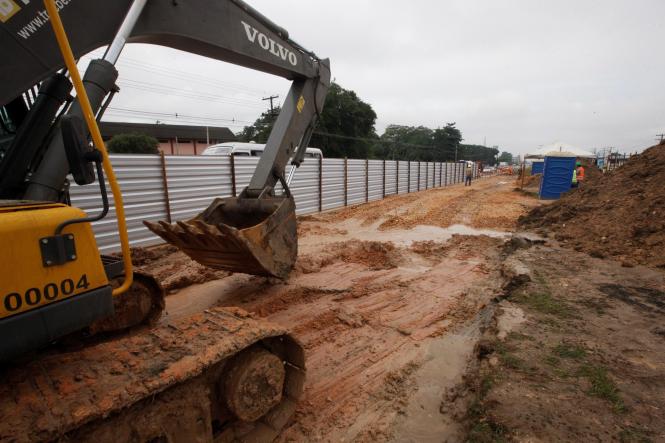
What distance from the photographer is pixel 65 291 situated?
1.74m

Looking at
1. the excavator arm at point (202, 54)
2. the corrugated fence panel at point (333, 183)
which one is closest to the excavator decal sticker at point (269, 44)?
the excavator arm at point (202, 54)

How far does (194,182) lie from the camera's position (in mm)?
8938

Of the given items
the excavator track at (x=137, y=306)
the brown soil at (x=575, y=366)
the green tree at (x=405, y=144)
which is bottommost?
the brown soil at (x=575, y=366)

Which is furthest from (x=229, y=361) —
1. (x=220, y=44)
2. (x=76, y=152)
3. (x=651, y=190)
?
(x=651, y=190)

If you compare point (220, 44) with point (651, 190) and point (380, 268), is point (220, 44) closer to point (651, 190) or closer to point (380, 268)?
point (380, 268)

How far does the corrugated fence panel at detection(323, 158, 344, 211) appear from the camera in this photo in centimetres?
1388

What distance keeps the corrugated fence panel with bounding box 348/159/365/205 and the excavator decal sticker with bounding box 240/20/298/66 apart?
1068 centimetres

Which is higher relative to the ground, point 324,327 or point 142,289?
point 142,289

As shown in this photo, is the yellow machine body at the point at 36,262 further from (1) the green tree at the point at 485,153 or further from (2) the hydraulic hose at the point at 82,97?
(1) the green tree at the point at 485,153

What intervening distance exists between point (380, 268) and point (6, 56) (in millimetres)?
5436

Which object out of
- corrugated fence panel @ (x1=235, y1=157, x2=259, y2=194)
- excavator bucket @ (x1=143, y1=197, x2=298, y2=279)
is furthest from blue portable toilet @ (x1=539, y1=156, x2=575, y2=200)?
excavator bucket @ (x1=143, y1=197, x2=298, y2=279)

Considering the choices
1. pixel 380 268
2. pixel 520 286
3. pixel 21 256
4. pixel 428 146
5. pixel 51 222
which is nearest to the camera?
pixel 21 256

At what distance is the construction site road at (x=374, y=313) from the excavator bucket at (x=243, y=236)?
2.48 ft

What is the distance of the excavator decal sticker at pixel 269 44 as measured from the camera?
4.04 meters
